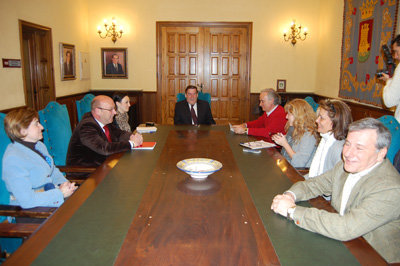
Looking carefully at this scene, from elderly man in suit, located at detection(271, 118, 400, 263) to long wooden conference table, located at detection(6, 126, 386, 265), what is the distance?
6 centimetres

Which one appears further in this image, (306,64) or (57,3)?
(306,64)

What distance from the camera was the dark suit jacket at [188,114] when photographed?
16.2 feet

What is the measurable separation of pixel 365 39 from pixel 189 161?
4378 millimetres

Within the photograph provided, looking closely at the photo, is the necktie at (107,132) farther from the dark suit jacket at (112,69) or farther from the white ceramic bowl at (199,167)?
the dark suit jacket at (112,69)

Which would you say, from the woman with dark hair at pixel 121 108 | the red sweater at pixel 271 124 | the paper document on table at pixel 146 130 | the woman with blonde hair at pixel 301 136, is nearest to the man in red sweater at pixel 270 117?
the red sweater at pixel 271 124

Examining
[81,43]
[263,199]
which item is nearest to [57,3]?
[81,43]

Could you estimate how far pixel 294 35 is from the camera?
7430 mm

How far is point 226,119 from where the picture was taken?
8.02 metres

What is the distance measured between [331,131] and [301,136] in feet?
1.45

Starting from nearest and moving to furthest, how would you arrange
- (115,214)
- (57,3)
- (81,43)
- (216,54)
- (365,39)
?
(115,214), (365,39), (57,3), (81,43), (216,54)

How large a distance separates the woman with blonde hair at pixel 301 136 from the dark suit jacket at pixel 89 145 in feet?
4.67

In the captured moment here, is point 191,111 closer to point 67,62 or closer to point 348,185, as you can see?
point 67,62

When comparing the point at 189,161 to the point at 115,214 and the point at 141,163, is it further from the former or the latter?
the point at 115,214

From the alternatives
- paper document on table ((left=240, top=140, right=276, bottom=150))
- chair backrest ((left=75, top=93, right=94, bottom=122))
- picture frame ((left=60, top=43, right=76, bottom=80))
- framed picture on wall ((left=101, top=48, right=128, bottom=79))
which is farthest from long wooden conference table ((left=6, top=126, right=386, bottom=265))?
framed picture on wall ((left=101, top=48, right=128, bottom=79))
